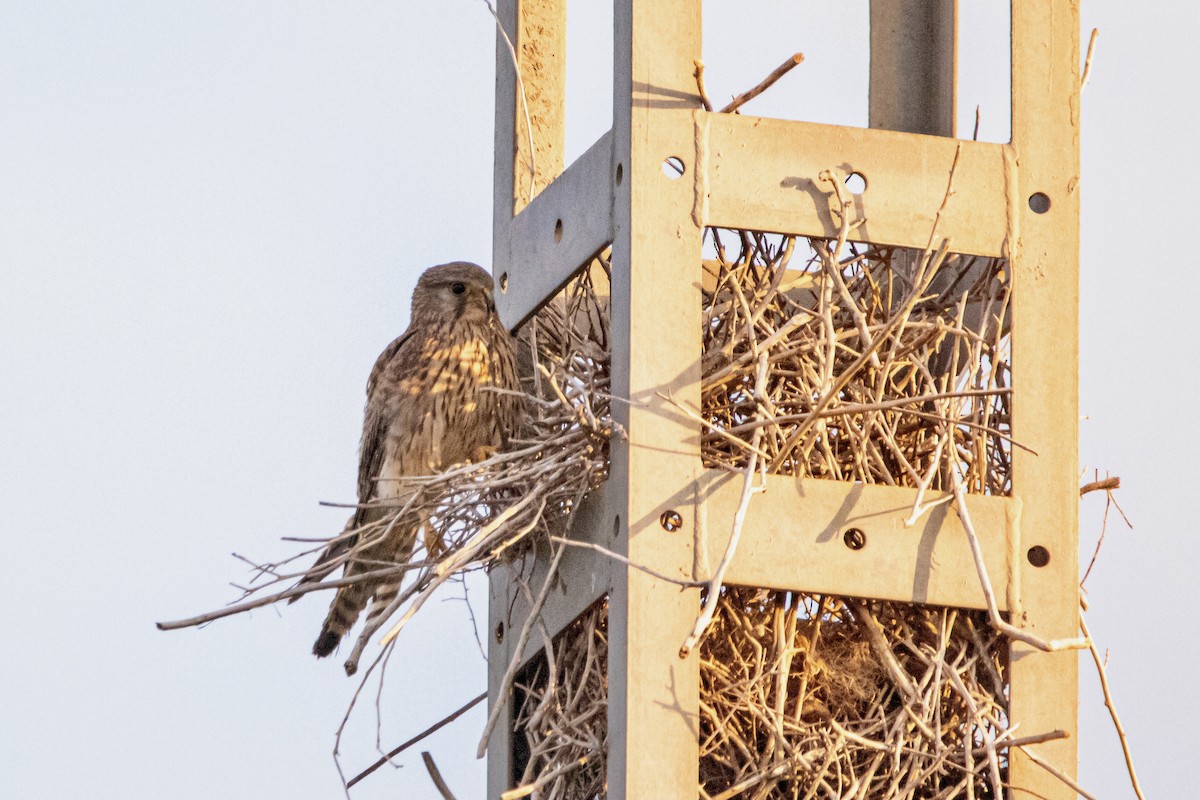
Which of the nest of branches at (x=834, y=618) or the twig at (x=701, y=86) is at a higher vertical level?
the twig at (x=701, y=86)

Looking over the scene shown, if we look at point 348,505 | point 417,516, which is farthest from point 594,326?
point 348,505

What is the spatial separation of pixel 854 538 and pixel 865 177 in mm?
707

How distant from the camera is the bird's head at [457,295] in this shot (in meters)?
5.62

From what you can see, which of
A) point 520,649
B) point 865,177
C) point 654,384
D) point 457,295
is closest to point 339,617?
point 457,295

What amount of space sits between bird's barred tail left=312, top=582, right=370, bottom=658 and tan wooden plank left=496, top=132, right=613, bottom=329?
0.82m

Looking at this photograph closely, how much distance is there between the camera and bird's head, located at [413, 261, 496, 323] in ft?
18.4

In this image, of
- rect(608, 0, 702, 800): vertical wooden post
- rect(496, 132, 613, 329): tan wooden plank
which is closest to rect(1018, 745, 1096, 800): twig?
rect(608, 0, 702, 800): vertical wooden post

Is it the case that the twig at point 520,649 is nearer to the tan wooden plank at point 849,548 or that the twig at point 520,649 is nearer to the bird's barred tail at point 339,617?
the tan wooden plank at point 849,548

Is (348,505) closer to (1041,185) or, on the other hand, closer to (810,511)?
(810,511)

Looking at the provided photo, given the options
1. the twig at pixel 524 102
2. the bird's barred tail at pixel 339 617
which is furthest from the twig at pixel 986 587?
the bird's barred tail at pixel 339 617

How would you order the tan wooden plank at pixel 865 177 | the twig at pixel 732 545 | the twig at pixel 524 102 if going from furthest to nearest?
the twig at pixel 524 102
the tan wooden plank at pixel 865 177
the twig at pixel 732 545

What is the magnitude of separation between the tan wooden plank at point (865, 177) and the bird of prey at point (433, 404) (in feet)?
3.94

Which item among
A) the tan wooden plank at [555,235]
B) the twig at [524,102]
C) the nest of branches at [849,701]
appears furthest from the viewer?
the twig at [524,102]

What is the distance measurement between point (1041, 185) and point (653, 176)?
0.80 metres
